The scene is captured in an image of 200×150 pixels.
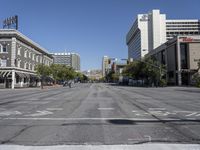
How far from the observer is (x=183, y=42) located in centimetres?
8419

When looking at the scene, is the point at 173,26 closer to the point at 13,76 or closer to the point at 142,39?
the point at 142,39

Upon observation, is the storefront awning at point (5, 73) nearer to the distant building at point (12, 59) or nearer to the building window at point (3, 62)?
the distant building at point (12, 59)

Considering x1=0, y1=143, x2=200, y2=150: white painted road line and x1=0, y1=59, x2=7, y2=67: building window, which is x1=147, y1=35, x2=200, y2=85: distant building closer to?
x1=0, y1=59, x2=7, y2=67: building window

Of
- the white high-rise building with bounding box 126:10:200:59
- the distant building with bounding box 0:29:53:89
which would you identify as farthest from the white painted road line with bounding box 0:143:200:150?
the white high-rise building with bounding box 126:10:200:59

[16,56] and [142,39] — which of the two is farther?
[142,39]

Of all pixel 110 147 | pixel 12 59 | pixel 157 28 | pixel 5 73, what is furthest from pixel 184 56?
pixel 157 28

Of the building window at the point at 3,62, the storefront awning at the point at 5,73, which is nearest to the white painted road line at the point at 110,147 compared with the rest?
the storefront awning at the point at 5,73

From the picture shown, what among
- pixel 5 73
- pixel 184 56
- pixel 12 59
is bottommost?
pixel 5 73

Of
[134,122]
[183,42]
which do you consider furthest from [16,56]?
[134,122]

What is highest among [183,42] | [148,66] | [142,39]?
[142,39]

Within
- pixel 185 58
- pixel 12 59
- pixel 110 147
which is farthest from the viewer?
pixel 185 58

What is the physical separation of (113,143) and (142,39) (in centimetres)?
16852

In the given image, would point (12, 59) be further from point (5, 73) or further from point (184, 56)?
point (184, 56)

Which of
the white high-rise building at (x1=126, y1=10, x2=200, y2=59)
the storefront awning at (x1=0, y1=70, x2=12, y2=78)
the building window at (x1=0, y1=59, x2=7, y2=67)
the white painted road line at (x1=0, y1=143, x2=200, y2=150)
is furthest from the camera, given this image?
the white high-rise building at (x1=126, y1=10, x2=200, y2=59)
